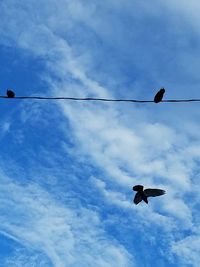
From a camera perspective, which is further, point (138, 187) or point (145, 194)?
point (145, 194)

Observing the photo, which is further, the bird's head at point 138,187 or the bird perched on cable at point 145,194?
the bird perched on cable at point 145,194

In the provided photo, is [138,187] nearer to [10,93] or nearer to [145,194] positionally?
[145,194]

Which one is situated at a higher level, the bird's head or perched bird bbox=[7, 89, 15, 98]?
perched bird bbox=[7, 89, 15, 98]

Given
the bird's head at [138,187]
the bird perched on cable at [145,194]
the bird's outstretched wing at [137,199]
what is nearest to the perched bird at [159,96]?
the bird's head at [138,187]

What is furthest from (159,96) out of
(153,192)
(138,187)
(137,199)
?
(137,199)

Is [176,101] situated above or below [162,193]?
above

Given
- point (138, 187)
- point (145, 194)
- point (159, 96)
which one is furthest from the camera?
point (145, 194)

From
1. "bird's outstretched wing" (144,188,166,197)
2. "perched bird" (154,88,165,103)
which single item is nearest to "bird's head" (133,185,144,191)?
"bird's outstretched wing" (144,188,166,197)

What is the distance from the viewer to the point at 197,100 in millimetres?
14383

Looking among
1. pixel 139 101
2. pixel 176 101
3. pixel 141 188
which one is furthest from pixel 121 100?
pixel 141 188

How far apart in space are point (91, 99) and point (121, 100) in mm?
789

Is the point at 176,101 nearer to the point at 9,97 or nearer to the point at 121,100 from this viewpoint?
the point at 121,100

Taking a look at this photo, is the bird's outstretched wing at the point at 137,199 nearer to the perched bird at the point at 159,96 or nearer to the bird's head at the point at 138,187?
the bird's head at the point at 138,187

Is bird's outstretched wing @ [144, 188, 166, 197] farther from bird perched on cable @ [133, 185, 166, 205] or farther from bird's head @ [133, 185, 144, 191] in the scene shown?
bird's head @ [133, 185, 144, 191]
